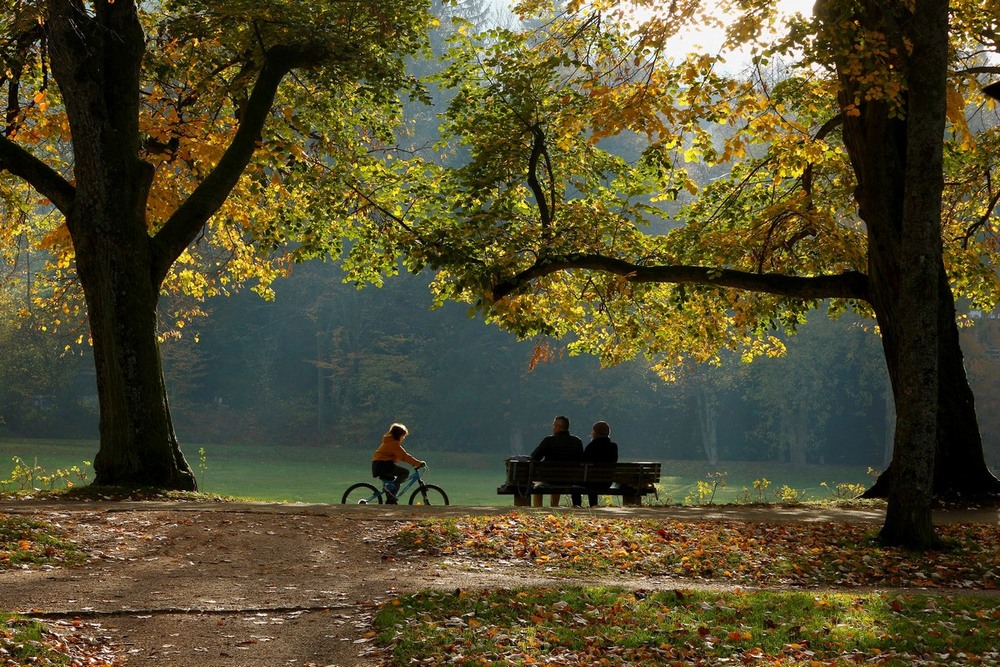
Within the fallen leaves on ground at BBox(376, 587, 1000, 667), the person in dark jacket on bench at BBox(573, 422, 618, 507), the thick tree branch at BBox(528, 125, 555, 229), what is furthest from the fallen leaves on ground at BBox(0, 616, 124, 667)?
the thick tree branch at BBox(528, 125, 555, 229)

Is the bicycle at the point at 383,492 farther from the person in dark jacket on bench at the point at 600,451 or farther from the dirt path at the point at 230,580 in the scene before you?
the person in dark jacket on bench at the point at 600,451

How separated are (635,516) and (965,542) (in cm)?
350

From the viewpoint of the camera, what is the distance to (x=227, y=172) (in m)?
14.0

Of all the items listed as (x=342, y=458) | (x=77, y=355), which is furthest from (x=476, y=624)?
(x=77, y=355)

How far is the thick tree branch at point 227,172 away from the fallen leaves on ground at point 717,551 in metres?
5.43

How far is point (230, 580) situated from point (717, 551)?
14.9ft

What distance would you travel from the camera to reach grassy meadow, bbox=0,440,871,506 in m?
31.5

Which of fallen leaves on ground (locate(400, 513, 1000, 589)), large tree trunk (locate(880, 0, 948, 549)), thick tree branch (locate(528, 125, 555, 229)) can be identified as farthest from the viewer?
thick tree branch (locate(528, 125, 555, 229))

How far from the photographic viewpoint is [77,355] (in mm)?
50375

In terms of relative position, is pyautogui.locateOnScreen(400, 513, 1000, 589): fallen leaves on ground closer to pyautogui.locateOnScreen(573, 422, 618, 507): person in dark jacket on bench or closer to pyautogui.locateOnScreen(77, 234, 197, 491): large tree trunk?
pyautogui.locateOnScreen(573, 422, 618, 507): person in dark jacket on bench

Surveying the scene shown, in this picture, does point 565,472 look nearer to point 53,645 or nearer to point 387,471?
point 387,471

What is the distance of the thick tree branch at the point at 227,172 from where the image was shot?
1350 cm

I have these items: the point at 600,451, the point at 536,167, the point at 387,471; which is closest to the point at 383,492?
the point at 387,471

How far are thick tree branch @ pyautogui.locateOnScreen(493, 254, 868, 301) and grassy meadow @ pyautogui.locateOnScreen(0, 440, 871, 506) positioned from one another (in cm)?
1386
